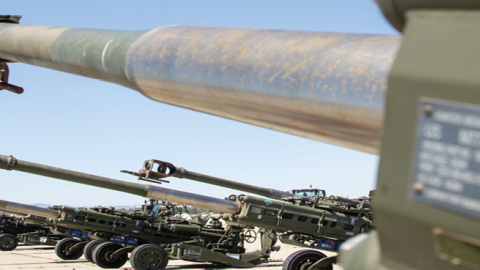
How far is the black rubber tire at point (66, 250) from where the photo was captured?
17891mm

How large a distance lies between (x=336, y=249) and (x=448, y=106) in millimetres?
11081

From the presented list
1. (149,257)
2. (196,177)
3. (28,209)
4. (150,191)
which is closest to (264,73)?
(150,191)

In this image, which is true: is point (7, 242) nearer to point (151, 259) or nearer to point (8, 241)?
point (8, 241)

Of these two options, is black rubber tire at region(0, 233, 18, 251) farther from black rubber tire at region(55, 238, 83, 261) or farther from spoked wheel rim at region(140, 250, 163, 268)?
spoked wheel rim at region(140, 250, 163, 268)

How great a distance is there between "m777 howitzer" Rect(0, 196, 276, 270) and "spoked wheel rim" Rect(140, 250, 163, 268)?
45cm

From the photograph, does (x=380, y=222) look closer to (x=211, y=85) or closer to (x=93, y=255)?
(x=211, y=85)

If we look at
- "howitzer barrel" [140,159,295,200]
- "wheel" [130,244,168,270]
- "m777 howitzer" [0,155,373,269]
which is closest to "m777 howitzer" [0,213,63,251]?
"wheel" [130,244,168,270]

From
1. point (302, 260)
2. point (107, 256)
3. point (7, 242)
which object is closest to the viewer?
point (302, 260)

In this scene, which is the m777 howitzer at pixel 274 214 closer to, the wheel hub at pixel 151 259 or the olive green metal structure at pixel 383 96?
the wheel hub at pixel 151 259

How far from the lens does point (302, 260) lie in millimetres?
10734

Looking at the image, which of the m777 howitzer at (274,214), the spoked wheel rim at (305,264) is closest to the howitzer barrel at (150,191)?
the m777 howitzer at (274,214)

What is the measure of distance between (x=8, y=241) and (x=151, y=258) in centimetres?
1212

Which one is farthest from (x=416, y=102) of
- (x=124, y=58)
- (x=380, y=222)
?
(x=124, y=58)

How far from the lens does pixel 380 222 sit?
108 cm
